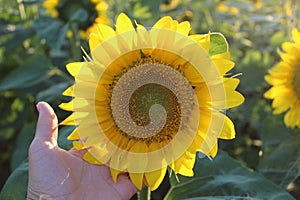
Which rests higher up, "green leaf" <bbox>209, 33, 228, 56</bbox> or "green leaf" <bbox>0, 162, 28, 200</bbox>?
"green leaf" <bbox>209, 33, 228, 56</bbox>

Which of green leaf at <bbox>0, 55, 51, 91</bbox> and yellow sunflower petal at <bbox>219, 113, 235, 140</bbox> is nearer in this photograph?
yellow sunflower petal at <bbox>219, 113, 235, 140</bbox>

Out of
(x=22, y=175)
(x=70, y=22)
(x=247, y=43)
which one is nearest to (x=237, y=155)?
(x=247, y=43)

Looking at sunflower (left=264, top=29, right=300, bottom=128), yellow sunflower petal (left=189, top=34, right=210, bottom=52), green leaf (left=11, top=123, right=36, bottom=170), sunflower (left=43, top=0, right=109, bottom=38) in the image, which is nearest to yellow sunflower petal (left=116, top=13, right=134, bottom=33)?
yellow sunflower petal (left=189, top=34, right=210, bottom=52)

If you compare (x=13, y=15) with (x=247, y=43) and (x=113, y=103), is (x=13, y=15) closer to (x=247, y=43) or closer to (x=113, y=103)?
(x=247, y=43)

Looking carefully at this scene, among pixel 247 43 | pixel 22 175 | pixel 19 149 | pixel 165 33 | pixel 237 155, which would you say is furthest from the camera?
pixel 247 43

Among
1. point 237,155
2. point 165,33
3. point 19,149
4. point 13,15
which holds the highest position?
point 165,33

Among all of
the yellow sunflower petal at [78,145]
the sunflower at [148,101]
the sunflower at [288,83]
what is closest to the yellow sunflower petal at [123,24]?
the sunflower at [148,101]

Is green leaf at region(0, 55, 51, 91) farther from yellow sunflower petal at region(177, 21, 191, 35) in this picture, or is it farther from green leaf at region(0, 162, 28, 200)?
yellow sunflower petal at region(177, 21, 191, 35)

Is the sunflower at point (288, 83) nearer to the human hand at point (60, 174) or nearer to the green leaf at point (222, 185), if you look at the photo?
the green leaf at point (222, 185)
